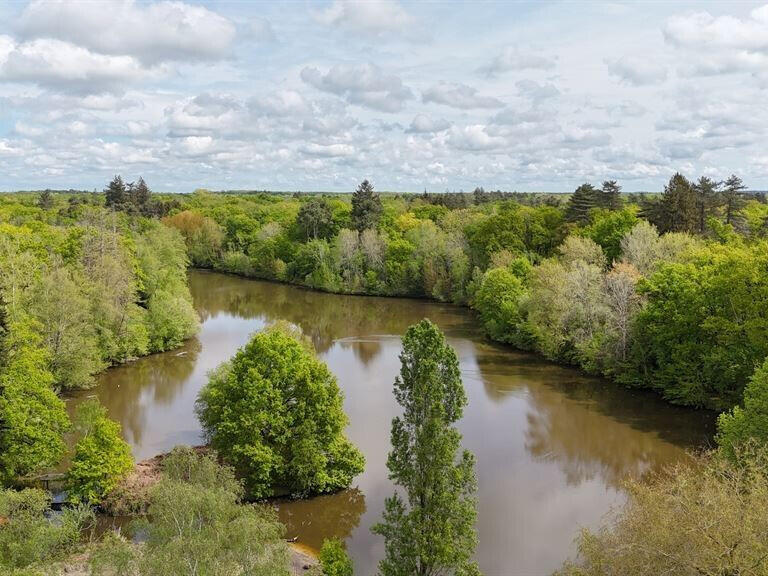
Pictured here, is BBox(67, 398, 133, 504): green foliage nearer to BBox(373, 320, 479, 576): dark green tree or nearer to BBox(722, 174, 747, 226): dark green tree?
BBox(373, 320, 479, 576): dark green tree

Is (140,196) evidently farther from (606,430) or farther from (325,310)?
(606,430)

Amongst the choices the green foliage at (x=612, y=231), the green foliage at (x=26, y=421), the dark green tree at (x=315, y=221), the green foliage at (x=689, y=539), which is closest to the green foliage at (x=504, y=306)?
the green foliage at (x=612, y=231)

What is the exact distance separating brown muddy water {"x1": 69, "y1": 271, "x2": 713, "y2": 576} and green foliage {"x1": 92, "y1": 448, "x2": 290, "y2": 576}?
7.12 meters

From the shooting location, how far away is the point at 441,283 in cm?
6681

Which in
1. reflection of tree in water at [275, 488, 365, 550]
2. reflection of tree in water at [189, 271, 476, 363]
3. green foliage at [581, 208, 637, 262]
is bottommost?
reflection of tree in water at [275, 488, 365, 550]

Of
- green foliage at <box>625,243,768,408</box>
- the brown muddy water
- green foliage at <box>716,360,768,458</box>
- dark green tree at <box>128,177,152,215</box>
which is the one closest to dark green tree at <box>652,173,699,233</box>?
green foliage at <box>625,243,768,408</box>

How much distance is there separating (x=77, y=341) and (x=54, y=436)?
476 inches

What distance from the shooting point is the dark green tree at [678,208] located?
49406mm

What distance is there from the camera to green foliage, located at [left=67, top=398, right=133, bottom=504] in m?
21.3

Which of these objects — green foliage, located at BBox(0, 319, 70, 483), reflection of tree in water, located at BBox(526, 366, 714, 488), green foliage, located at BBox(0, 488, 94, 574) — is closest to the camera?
green foliage, located at BBox(0, 488, 94, 574)

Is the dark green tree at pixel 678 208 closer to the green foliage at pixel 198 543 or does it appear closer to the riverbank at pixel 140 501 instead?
the riverbank at pixel 140 501

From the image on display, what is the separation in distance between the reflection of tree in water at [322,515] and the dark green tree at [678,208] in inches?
1487

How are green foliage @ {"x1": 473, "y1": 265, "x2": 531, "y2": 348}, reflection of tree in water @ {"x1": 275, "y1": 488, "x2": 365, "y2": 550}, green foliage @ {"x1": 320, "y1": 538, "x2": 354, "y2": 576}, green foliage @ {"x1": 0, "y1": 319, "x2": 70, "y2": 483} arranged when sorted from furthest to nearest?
green foliage @ {"x1": 473, "y1": 265, "x2": 531, "y2": 348} → green foliage @ {"x1": 0, "y1": 319, "x2": 70, "y2": 483} → reflection of tree in water @ {"x1": 275, "y1": 488, "x2": 365, "y2": 550} → green foliage @ {"x1": 320, "y1": 538, "x2": 354, "y2": 576}

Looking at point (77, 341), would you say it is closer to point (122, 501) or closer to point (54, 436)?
point (54, 436)
